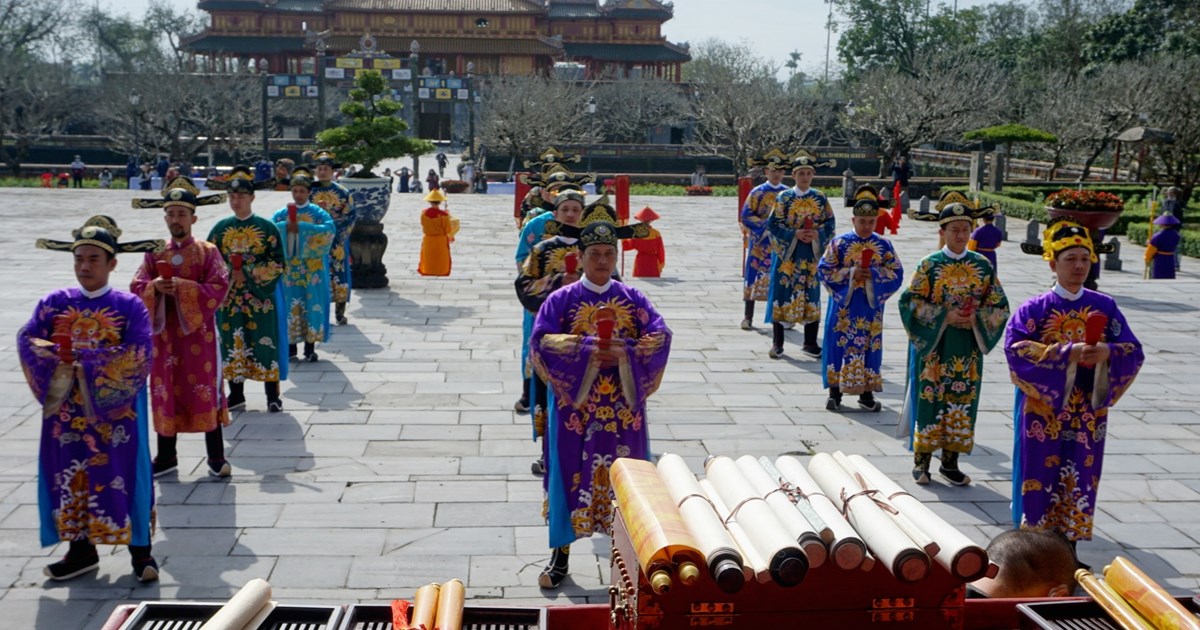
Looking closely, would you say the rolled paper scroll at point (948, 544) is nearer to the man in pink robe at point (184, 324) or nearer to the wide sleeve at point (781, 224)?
the man in pink robe at point (184, 324)

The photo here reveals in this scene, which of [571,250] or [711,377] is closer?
[571,250]

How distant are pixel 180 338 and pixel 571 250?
240cm

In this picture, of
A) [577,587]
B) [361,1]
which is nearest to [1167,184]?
[577,587]

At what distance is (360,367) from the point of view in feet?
33.0

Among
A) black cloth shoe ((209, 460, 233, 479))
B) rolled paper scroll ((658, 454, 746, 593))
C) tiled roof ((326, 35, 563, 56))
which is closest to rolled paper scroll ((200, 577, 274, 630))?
rolled paper scroll ((658, 454, 746, 593))

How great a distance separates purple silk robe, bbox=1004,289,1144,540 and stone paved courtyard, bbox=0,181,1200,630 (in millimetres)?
538

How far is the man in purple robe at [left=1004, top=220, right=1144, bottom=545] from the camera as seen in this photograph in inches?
217

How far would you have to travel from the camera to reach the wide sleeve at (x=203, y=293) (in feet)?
21.5

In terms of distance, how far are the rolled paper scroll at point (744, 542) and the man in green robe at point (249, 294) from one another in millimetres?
5680

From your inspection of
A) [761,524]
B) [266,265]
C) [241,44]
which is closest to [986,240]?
[266,265]

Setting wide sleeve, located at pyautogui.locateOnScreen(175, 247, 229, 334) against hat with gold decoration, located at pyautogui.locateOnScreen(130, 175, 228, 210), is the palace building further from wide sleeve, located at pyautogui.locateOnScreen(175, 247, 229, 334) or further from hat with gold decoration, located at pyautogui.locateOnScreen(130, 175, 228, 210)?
wide sleeve, located at pyautogui.locateOnScreen(175, 247, 229, 334)

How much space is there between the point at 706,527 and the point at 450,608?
2.22 ft

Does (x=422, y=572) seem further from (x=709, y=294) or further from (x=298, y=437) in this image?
(x=709, y=294)

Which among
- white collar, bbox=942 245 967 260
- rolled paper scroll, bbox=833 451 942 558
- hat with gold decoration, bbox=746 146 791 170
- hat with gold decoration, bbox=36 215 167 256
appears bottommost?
rolled paper scroll, bbox=833 451 942 558
